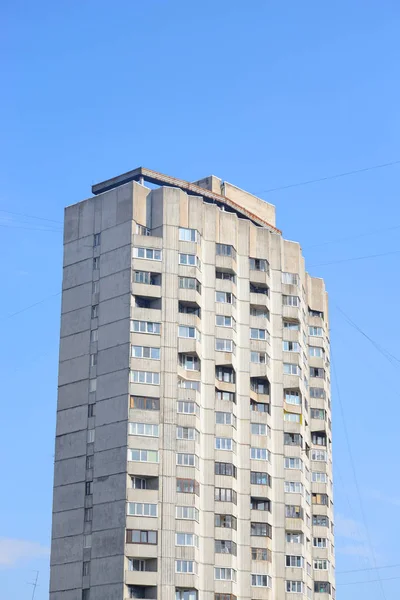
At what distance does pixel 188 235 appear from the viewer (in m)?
116

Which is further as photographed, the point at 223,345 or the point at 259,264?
the point at 259,264

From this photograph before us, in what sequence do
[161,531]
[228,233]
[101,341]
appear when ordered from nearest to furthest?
[161,531] → [101,341] → [228,233]

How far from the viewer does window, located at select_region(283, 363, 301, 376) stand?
122188 millimetres

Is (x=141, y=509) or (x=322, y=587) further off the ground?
(x=141, y=509)

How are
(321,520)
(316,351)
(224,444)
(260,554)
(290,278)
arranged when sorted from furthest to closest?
(316,351), (321,520), (290,278), (224,444), (260,554)

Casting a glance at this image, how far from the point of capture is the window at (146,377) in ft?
356

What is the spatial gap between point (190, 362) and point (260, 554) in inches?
767

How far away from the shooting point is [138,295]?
366ft

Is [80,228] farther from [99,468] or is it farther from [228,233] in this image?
[99,468]

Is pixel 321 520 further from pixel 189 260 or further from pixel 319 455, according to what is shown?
pixel 189 260

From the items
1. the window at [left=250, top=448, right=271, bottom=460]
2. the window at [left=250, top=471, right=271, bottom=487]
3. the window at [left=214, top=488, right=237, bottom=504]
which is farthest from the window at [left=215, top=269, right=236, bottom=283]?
the window at [left=214, top=488, right=237, bottom=504]

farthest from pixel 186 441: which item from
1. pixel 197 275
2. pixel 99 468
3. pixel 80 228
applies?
pixel 80 228

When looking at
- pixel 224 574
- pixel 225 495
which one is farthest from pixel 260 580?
pixel 225 495

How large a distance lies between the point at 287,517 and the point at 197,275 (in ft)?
84.2
